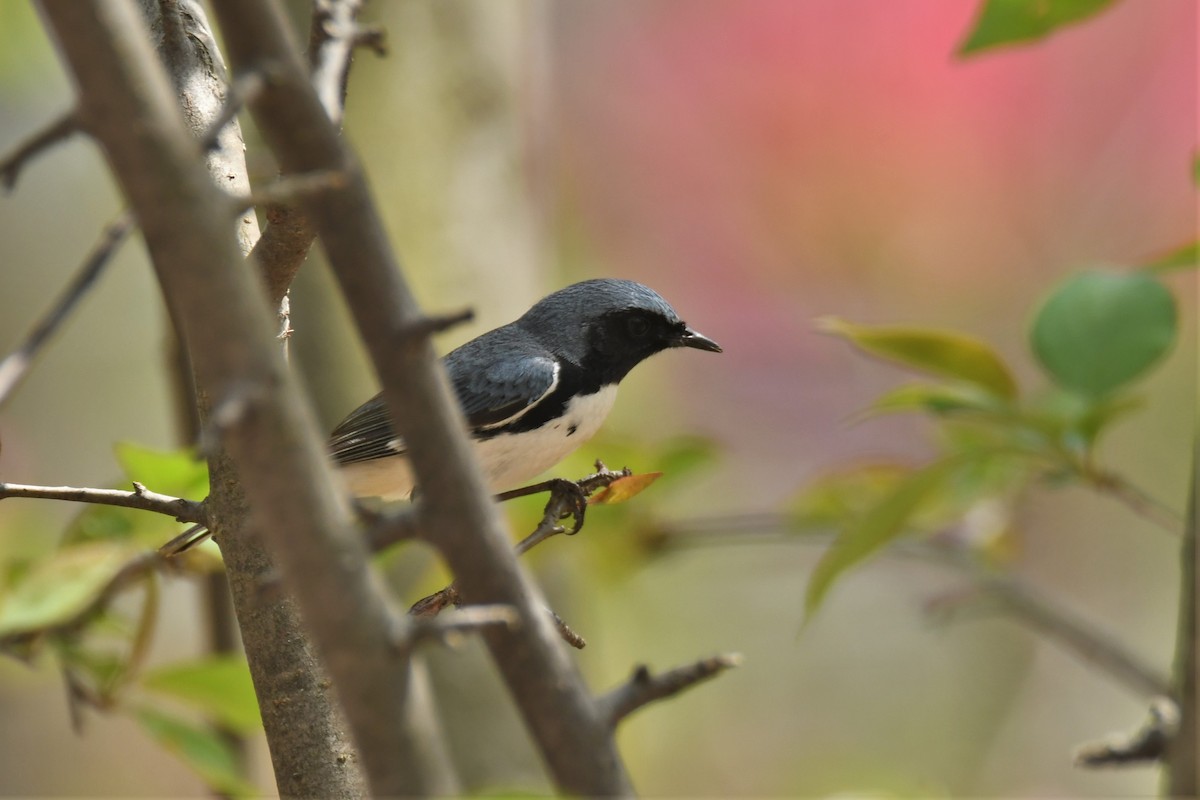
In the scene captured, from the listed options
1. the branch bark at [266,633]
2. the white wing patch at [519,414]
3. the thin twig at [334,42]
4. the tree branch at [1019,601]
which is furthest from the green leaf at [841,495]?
the thin twig at [334,42]

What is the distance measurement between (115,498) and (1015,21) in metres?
1.25

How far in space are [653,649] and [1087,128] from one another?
2.72 m

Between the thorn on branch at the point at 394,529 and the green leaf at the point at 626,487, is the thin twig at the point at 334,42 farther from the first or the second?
the green leaf at the point at 626,487

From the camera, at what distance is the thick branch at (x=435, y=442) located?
68 centimetres

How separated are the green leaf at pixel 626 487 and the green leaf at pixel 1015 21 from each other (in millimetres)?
795

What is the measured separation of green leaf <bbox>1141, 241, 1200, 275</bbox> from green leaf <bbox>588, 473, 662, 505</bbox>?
3.21 ft

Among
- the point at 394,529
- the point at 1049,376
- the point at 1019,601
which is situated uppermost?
the point at 394,529

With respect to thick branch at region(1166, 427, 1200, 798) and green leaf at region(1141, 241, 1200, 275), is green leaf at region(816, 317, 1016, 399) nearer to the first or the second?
green leaf at region(1141, 241, 1200, 275)

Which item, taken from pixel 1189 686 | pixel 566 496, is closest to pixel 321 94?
pixel 1189 686

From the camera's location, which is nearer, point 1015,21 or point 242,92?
point 242,92

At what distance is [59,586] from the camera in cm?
167

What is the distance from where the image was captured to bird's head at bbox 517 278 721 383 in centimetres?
235

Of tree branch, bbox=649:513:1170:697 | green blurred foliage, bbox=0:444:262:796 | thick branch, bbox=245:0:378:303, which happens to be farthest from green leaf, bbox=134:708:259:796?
tree branch, bbox=649:513:1170:697

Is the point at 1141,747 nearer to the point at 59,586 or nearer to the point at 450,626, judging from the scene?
the point at 450,626
